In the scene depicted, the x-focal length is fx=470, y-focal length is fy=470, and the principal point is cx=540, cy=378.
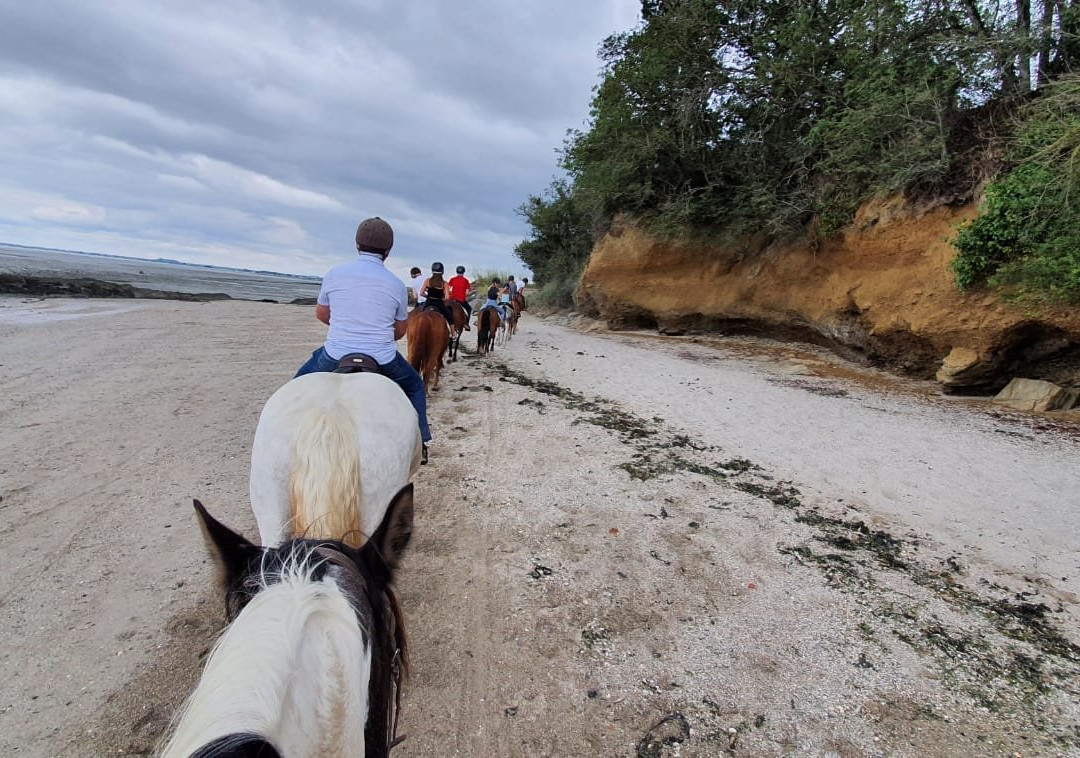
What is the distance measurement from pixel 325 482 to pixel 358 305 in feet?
5.52

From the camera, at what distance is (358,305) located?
3.24 m

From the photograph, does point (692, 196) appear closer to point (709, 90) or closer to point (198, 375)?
point (709, 90)

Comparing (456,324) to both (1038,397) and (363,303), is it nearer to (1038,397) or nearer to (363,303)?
(363,303)

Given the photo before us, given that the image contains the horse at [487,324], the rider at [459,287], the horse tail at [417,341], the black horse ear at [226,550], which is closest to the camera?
the black horse ear at [226,550]

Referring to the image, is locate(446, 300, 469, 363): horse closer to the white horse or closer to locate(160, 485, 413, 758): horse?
the white horse

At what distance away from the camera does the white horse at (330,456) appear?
1.87 m

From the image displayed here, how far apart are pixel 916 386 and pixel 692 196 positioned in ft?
26.0

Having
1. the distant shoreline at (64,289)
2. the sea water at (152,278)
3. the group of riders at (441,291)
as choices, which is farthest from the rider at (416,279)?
the sea water at (152,278)

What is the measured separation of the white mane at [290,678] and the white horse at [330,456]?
725 mm

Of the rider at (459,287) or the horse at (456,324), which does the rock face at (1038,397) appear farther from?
the rider at (459,287)

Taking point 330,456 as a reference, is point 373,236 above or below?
above

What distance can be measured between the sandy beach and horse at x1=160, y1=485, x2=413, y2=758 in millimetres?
1213

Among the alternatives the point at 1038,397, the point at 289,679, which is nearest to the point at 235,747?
the point at 289,679

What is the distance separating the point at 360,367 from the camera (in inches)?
122
